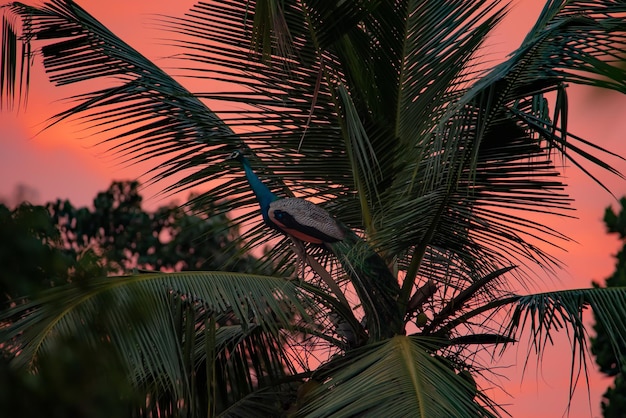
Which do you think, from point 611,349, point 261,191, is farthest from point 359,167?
point 611,349

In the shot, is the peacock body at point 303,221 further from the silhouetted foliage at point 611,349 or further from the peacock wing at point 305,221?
the silhouetted foliage at point 611,349

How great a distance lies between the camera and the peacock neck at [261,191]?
668cm

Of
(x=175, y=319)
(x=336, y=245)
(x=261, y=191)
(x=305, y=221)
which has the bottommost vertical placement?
(x=175, y=319)

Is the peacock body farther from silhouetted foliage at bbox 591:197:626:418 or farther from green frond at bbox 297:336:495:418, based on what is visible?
silhouetted foliage at bbox 591:197:626:418

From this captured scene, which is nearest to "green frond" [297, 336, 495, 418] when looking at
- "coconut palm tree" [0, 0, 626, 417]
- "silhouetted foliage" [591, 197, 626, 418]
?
"coconut palm tree" [0, 0, 626, 417]

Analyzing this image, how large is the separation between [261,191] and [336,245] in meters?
0.65

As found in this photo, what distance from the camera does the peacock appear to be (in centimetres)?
640

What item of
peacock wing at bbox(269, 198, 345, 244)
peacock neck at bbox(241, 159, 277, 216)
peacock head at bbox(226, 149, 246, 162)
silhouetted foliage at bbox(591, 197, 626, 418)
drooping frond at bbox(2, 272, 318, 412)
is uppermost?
peacock head at bbox(226, 149, 246, 162)

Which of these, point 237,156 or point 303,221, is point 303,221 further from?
point 237,156

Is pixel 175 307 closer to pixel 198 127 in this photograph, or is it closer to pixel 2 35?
pixel 198 127

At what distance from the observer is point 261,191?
6.76 metres

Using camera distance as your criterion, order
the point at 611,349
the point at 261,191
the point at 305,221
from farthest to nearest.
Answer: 1. the point at 611,349
2. the point at 261,191
3. the point at 305,221

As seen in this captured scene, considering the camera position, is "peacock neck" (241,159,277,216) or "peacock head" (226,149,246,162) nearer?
"peacock neck" (241,159,277,216)

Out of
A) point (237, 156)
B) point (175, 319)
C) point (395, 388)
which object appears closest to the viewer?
point (395, 388)
